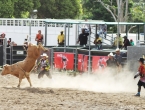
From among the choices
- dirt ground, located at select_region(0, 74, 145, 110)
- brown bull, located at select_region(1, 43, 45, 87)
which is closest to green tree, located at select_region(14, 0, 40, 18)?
brown bull, located at select_region(1, 43, 45, 87)

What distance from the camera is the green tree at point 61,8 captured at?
52.9m

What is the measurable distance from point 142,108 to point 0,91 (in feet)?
14.3

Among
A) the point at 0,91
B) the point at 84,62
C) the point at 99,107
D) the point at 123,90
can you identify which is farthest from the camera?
the point at 84,62

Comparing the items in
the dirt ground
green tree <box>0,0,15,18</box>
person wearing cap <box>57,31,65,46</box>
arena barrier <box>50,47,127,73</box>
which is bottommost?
the dirt ground

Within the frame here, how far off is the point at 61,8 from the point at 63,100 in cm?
3996

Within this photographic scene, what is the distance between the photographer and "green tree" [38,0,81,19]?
52.9 metres

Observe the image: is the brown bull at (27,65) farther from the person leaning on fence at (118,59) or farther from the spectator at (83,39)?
the spectator at (83,39)

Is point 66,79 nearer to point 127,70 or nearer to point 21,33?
point 127,70

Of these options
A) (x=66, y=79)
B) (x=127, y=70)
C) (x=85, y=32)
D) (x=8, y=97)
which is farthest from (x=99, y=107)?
(x=85, y=32)

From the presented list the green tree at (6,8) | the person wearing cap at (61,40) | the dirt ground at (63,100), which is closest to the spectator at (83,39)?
the person wearing cap at (61,40)

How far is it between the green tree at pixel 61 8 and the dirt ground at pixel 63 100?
3719 cm

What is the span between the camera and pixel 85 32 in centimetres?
2550

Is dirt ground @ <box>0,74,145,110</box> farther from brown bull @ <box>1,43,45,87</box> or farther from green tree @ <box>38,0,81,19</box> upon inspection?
green tree @ <box>38,0,81,19</box>

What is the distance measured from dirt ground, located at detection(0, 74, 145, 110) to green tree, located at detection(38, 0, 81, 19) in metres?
37.2
